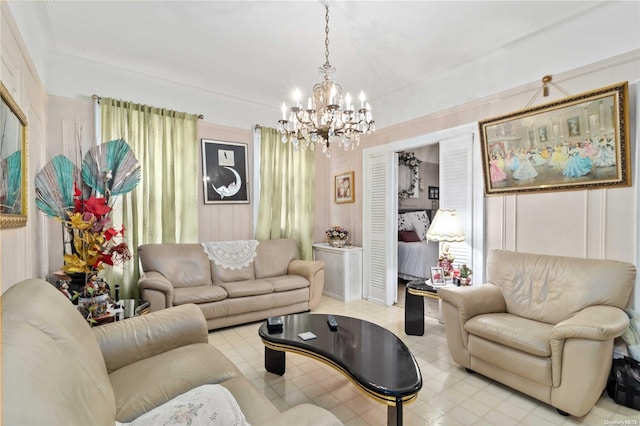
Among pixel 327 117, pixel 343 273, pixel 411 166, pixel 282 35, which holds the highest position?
pixel 282 35

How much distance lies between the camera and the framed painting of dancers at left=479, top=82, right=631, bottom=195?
2322 millimetres

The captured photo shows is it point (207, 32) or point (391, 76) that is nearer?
point (207, 32)

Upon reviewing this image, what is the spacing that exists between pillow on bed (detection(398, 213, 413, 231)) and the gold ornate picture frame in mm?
5577

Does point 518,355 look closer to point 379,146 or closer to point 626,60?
point 626,60

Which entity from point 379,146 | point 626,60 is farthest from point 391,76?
point 626,60

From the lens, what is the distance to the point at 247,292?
3488 mm

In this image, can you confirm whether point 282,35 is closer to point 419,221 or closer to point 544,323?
point 544,323

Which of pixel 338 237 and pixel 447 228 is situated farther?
pixel 338 237

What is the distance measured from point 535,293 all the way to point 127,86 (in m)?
4.73

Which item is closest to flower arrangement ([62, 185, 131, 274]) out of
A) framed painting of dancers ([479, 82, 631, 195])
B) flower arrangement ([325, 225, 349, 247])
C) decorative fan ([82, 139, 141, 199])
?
decorative fan ([82, 139, 141, 199])

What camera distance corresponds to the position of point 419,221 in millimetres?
6230

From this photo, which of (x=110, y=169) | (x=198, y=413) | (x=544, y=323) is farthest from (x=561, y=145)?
(x=110, y=169)

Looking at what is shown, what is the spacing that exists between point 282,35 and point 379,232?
2.75 m

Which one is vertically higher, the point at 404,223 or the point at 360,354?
the point at 404,223
